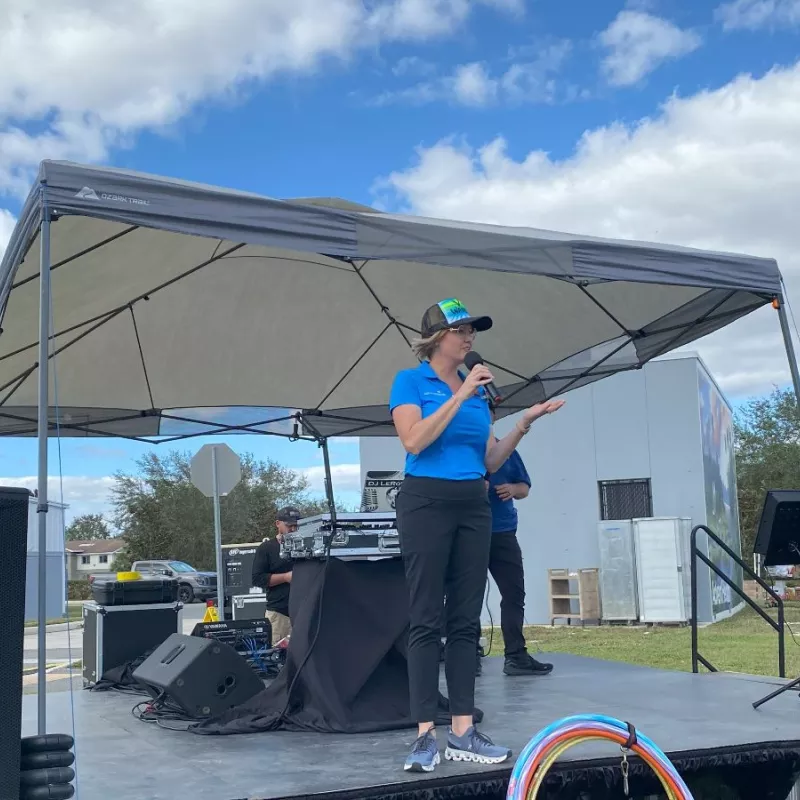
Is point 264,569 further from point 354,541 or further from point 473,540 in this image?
point 473,540

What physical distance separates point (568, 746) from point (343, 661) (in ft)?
5.40

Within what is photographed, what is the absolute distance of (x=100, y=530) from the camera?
3278 inches

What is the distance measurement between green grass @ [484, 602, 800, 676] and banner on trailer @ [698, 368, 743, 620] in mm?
816

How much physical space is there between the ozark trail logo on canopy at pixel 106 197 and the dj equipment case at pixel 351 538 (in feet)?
6.68

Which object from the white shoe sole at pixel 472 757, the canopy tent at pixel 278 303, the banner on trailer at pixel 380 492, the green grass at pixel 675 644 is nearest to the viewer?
the white shoe sole at pixel 472 757

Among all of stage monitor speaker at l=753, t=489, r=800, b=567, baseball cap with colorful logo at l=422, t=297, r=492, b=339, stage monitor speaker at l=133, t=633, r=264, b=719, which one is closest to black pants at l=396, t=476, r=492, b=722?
baseball cap with colorful logo at l=422, t=297, r=492, b=339

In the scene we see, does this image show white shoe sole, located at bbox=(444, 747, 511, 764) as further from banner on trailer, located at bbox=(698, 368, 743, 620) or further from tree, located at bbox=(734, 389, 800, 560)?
tree, located at bbox=(734, 389, 800, 560)

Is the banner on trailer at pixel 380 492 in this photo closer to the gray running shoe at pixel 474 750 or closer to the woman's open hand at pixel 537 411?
the woman's open hand at pixel 537 411

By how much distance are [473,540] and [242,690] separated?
2.13 meters

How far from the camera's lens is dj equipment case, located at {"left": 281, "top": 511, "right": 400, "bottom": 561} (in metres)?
4.80

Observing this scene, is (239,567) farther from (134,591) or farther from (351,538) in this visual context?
(351,538)

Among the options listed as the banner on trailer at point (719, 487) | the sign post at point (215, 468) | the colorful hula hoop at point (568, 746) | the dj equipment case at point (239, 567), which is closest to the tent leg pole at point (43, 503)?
the colorful hula hoop at point (568, 746)

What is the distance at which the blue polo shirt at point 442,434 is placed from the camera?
11.6 feet

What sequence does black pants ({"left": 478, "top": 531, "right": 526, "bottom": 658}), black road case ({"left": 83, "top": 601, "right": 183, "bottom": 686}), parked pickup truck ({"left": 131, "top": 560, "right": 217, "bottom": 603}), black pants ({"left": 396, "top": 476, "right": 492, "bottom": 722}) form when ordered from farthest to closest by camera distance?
parked pickup truck ({"left": 131, "top": 560, "right": 217, "bottom": 603}) < black road case ({"left": 83, "top": 601, "right": 183, "bottom": 686}) < black pants ({"left": 478, "top": 531, "right": 526, "bottom": 658}) < black pants ({"left": 396, "top": 476, "right": 492, "bottom": 722})
